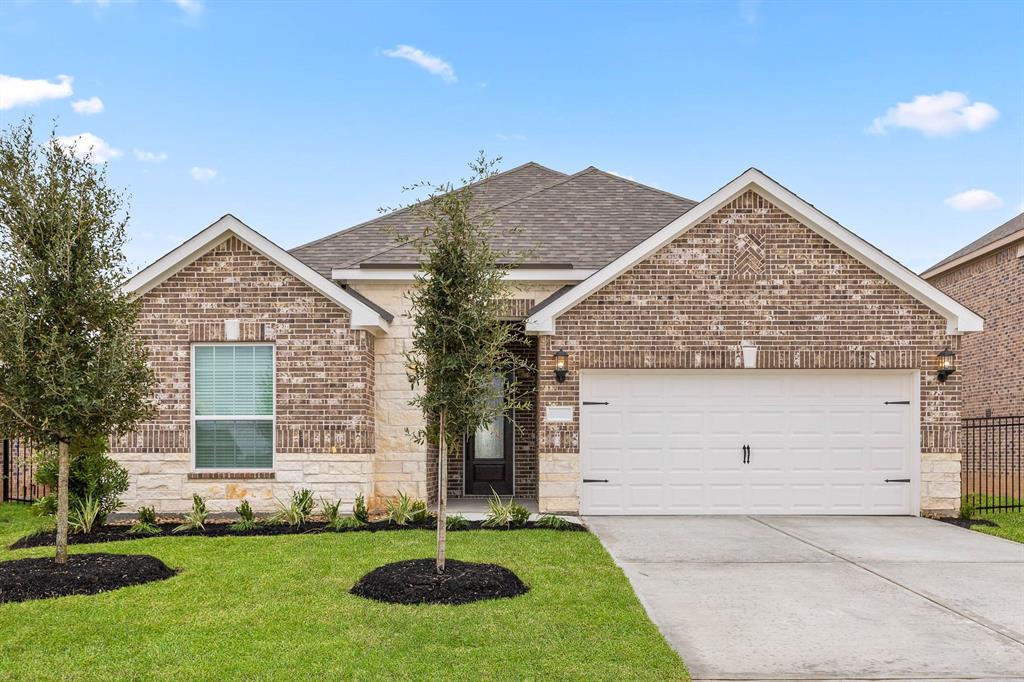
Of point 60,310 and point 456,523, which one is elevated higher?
point 60,310

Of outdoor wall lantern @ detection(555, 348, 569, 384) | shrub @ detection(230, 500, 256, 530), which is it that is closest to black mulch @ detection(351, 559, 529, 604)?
shrub @ detection(230, 500, 256, 530)

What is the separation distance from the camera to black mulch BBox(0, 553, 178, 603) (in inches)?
292

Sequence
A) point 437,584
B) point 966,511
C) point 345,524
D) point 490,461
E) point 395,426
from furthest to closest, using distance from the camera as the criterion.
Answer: point 490,461
point 395,426
point 966,511
point 345,524
point 437,584

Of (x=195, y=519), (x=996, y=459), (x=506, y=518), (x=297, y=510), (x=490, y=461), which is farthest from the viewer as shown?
(x=996, y=459)

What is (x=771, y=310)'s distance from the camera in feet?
41.1

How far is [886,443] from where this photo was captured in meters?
12.6

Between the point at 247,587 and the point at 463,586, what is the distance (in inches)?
84.3

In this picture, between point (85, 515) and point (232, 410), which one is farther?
point (232, 410)

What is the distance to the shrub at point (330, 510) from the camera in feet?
37.1

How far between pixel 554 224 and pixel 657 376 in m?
3.96

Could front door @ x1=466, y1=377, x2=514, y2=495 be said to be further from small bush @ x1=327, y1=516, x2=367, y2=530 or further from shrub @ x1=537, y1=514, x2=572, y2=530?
small bush @ x1=327, y1=516, x2=367, y2=530

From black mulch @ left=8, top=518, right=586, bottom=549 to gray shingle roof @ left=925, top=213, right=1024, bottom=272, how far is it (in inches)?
582

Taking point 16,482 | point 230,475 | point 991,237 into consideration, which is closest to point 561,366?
point 230,475

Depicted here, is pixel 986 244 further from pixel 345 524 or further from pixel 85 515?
pixel 85 515
